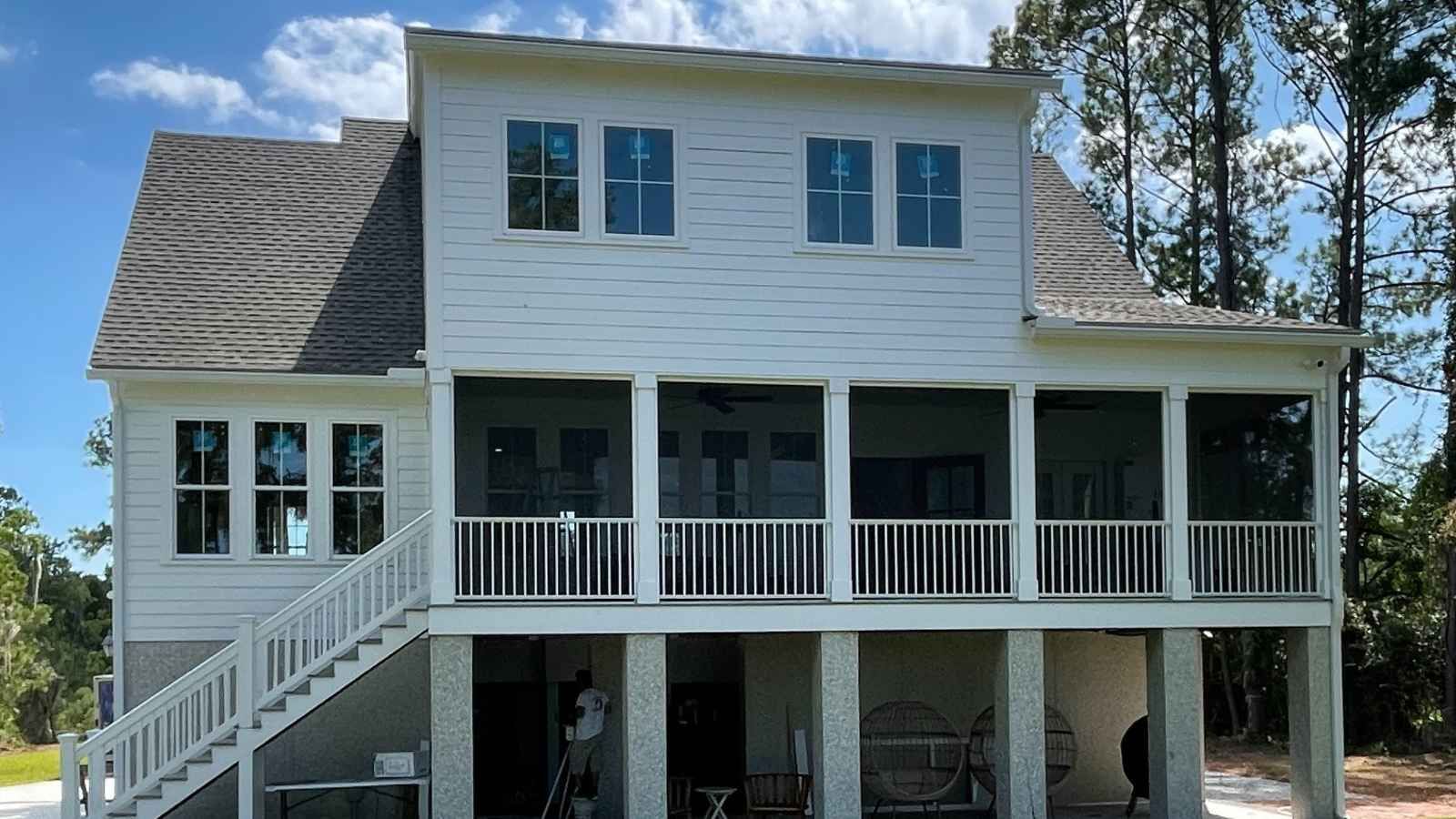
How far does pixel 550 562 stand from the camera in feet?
61.9

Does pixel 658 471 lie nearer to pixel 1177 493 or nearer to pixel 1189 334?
pixel 1177 493

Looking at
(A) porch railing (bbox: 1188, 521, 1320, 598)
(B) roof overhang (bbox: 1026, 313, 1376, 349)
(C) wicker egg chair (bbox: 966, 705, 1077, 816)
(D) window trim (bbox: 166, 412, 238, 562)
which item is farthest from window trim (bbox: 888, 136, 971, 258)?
(D) window trim (bbox: 166, 412, 238, 562)

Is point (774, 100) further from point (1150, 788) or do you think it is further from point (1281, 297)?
point (1281, 297)

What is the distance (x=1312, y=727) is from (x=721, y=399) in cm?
778

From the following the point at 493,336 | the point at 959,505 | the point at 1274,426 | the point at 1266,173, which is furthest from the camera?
the point at 1266,173

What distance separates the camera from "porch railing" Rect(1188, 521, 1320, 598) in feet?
60.6

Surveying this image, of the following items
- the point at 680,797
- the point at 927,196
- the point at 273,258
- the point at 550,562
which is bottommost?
the point at 680,797

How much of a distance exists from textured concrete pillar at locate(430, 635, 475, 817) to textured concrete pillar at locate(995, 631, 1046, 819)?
18.5 ft

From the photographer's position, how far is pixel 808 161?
1753 cm

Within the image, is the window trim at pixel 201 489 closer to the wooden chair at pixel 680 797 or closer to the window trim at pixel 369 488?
the window trim at pixel 369 488

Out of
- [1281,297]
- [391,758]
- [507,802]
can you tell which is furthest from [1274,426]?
[391,758]

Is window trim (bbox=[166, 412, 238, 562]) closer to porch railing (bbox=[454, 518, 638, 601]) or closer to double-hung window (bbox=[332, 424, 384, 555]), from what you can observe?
double-hung window (bbox=[332, 424, 384, 555])

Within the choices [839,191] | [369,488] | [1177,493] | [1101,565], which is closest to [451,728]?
[369,488]

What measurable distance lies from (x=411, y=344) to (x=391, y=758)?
5122 mm
